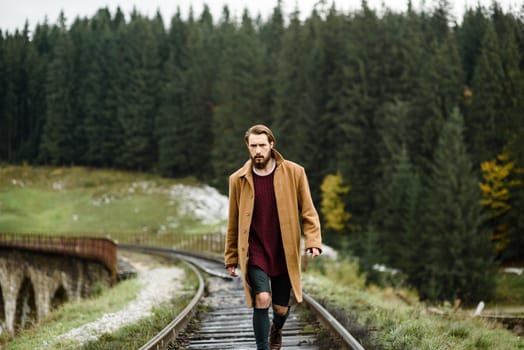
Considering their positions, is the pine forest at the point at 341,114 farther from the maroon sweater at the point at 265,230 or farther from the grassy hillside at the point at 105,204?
the maroon sweater at the point at 265,230

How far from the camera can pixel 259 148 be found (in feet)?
16.2

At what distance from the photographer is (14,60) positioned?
93188 mm

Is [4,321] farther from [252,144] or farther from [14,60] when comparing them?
[14,60]

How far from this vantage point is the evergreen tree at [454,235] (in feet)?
110

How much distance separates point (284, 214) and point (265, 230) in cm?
21

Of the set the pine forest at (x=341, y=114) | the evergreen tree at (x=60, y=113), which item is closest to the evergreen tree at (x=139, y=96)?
the pine forest at (x=341, y=114)

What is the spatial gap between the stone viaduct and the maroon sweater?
16.6 m

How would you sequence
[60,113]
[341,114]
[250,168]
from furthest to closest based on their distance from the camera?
[60,113] → [341,114] → [250,168]

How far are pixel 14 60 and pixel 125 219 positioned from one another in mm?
50547

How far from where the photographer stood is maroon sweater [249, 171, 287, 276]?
4992mm

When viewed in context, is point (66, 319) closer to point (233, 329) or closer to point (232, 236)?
point (233, 329)

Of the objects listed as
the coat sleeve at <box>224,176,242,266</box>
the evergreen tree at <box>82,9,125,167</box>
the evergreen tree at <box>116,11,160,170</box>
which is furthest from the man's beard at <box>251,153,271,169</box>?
the evergreen tree at <box>82,9,125,167</box>

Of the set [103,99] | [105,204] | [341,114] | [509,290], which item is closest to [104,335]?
[509,290]

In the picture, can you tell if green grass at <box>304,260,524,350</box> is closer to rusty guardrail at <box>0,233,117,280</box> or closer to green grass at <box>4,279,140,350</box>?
green grass at <box>4,279,140,350</box>
